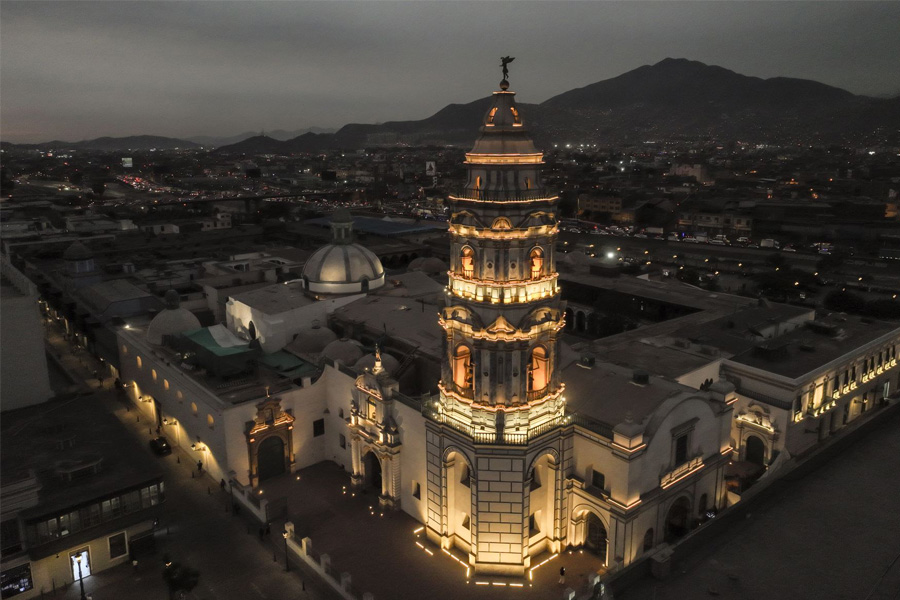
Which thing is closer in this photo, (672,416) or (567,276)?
(672,416)

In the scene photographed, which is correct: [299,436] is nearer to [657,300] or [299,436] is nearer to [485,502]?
[485,502]

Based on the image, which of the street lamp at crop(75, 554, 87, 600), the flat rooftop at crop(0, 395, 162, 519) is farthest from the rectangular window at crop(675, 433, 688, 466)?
the street lamp at crop(75, 554, 87, 600)

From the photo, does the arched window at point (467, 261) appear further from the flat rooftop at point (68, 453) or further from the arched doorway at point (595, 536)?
the flat rooftop at point (68, 453)

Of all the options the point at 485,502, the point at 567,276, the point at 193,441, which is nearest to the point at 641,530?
the point at 485,502

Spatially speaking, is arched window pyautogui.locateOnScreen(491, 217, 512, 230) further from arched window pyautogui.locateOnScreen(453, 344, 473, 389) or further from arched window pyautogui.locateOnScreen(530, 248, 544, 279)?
arched window pyautogui.locateOnScreen(453, 344, 473, 389)

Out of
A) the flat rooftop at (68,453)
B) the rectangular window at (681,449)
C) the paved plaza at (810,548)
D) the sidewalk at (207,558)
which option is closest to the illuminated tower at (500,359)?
the rectangular window at (681,449)

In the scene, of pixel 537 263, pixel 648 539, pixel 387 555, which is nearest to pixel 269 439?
pixel 387 555
